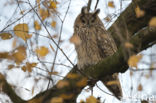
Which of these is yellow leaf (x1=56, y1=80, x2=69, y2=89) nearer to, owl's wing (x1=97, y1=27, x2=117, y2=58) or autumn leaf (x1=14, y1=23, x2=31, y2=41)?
autumn leaf (x1=14, y1=23, x2=31, y2=41)

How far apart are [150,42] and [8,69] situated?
5.19 ft

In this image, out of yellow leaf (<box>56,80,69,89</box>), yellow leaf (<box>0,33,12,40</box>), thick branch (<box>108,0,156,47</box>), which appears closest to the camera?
yellow leaf (<box>56,80,69,89</box>)

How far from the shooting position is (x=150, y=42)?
2.44 meters

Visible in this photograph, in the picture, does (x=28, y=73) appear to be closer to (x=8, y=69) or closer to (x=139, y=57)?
(x=8, y=69)

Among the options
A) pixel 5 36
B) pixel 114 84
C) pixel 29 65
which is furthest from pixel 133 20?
pixel 5 36

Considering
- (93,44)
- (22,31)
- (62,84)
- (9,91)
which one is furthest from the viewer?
(93,44)

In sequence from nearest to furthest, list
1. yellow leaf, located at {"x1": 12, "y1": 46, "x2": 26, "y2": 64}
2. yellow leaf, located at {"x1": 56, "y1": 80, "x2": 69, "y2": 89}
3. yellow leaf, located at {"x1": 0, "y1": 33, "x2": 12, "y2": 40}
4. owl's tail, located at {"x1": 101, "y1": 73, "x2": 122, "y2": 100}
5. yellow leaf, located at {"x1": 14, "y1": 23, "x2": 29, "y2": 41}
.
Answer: yellow leaf, located at {"x1": 56, "y1": 80, "x2": 69, "y2": 89} → yellow leaf, located at {"x1": 12, "y1": 46, "x2": 26, "y2": 64} → yellow leaf, located at {"x1": 0, "y1": 33, "x2": 12, "y2": 40} → yellow leaf, located at {"x1": 14, "y1": 23, "x2": 29, "y2": 41} → owl's tail, located at {"x1": 101, "y1": 73, "x2": 122, "y2": 100}

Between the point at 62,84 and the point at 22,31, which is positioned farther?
the point at 22,31

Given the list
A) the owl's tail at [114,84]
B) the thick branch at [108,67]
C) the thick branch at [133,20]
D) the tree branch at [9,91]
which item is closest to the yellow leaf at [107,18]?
the thick branch at [133,20]

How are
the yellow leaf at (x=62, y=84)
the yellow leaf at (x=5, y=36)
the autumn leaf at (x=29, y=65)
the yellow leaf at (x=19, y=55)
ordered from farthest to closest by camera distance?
the yellow leaf at (x=5, y=36) < the autumn leaf at (x=29, y=65) < the yellow leaf at (x=19, y=55) < the yellow leaf at (x=62, y=84)

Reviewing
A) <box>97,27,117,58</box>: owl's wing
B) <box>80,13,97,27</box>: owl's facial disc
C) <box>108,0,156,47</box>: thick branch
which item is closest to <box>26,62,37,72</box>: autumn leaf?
<box>108,0,156,47</box>: thick branch

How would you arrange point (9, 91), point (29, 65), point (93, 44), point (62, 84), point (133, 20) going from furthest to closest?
1. point (93, 44)
2. point (133, 20)
3. point (29, 65)
4. point (9, 91)
5. point (62, 84)

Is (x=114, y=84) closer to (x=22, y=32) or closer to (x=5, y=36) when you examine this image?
(x=22, y=32)

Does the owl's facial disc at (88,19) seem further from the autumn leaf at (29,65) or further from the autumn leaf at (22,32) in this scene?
the autumn leaf at (29,65)
